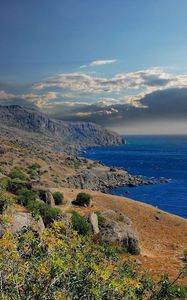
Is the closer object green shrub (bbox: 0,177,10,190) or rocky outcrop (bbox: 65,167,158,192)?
green shrub (bbox: 0,177,10,190)

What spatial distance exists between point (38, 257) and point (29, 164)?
411ft

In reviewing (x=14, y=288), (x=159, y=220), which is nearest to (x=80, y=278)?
(x=14, y=288)

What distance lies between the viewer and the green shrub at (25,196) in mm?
52625

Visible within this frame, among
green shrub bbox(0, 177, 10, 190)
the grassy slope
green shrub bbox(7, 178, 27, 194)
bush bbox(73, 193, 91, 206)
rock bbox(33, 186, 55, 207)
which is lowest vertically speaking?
the grassy slope

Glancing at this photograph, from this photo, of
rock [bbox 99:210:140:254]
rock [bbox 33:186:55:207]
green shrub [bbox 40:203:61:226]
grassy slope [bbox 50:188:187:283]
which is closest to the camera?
grassy slope [bbox 50:188:187:283]

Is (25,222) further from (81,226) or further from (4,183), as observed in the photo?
(4,183)

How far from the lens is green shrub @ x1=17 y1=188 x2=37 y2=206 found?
52.6m

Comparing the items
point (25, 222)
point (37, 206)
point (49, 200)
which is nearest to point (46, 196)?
point (49, 200)

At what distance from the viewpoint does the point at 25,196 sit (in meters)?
53.9

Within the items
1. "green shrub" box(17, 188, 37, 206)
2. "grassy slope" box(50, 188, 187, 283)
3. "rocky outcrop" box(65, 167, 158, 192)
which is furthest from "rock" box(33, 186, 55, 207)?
"rocky outcrop" box(65, 167, 158, 192)

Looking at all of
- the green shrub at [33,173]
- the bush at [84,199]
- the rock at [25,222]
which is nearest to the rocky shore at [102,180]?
the green shrub at [33,173]

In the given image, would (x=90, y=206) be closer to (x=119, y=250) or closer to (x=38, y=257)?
(x=119, y=250)

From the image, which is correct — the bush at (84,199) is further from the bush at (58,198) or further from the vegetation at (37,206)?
the vegetation at (37,206)

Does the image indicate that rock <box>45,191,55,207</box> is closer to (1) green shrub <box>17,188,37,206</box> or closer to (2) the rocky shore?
(1) green shrub <box>17,188,37,206</box>
